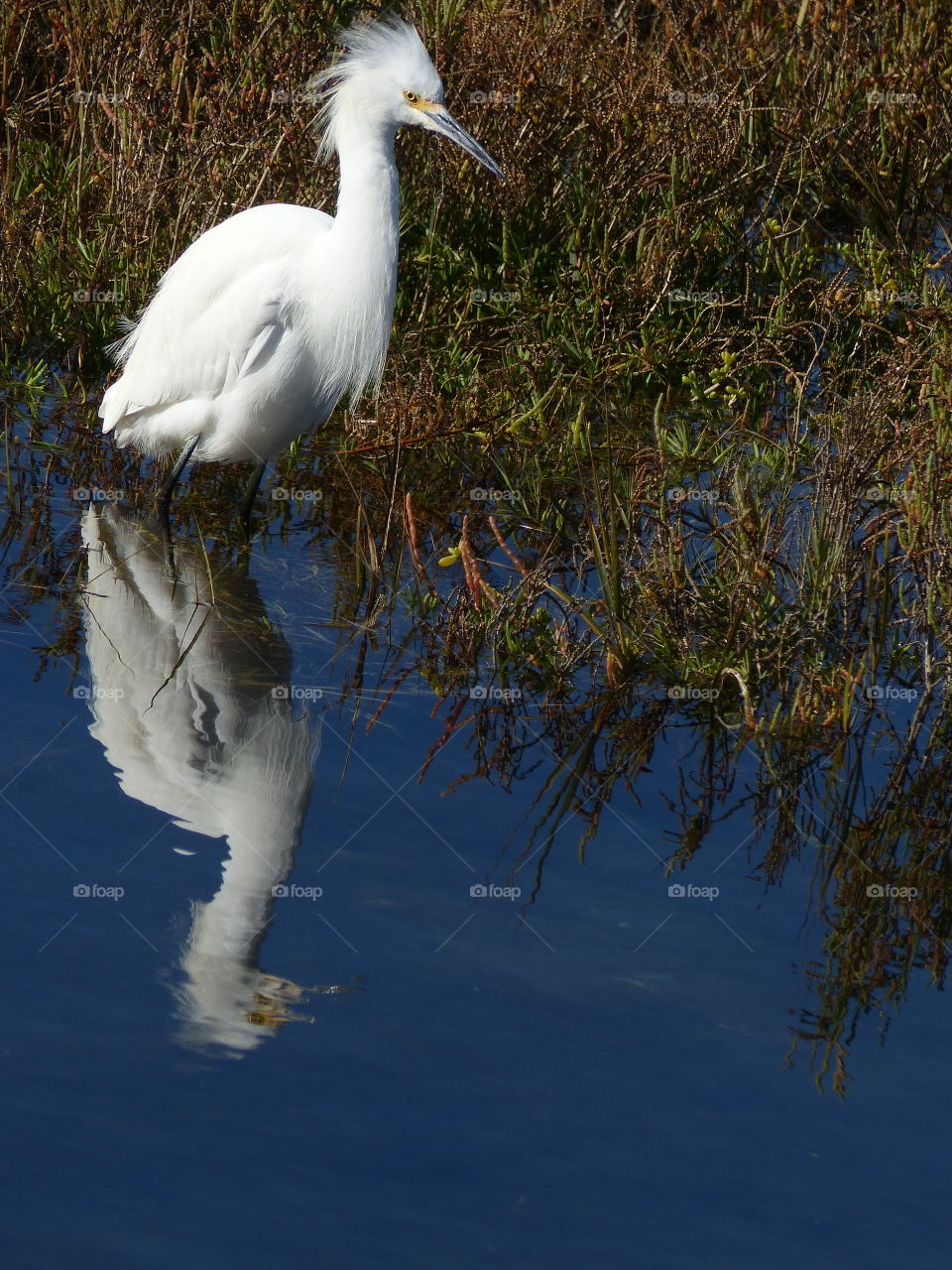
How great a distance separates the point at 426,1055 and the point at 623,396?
3587 mm

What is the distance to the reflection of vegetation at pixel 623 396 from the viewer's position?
3840 millimetres

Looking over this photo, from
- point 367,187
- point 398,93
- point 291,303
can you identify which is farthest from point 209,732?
point 398,93

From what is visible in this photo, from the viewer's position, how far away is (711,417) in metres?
5.79

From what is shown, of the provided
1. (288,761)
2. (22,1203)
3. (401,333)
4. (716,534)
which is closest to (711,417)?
Result: (401,333)

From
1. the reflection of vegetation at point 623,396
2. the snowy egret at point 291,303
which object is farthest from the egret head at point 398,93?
the reflection of vegetation at point 623,396

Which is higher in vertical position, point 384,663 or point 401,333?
point 401,333

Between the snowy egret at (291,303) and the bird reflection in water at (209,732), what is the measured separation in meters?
0.39

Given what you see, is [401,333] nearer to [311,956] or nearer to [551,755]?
[551,755]

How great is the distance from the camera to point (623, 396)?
5.89m

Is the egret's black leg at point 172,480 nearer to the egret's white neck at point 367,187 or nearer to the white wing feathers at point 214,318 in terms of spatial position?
the white wing feathers at point 214,318

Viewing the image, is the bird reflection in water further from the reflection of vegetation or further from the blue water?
the reflection of vegetation

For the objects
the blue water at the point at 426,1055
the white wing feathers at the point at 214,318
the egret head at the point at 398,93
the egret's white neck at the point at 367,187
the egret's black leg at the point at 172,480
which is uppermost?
the egret head at the point at 398,93

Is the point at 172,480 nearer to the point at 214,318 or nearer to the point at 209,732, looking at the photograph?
the point at 214,318

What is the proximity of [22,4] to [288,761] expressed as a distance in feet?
14.1
